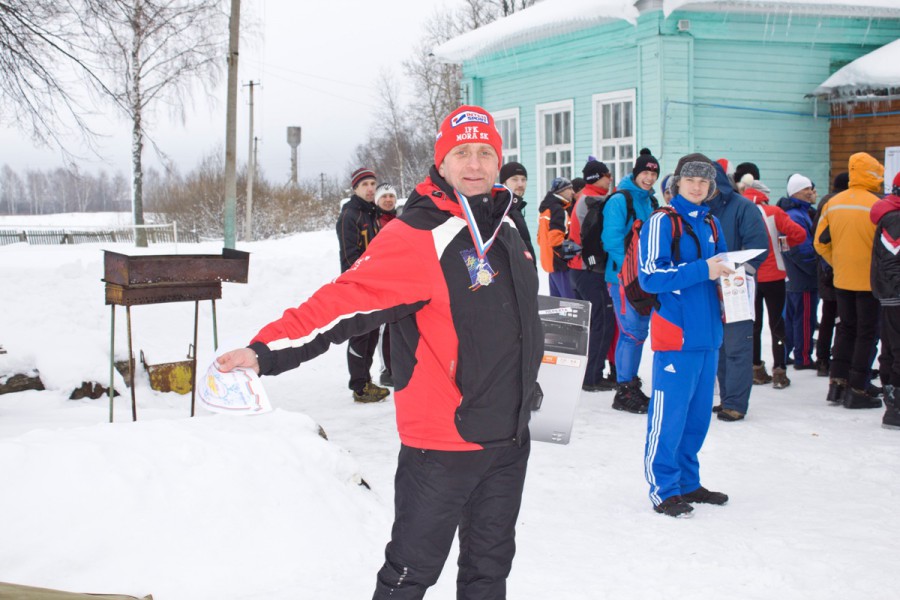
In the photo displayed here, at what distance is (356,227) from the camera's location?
24.3 ft

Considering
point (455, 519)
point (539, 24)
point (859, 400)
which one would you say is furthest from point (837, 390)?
point (539, 24)

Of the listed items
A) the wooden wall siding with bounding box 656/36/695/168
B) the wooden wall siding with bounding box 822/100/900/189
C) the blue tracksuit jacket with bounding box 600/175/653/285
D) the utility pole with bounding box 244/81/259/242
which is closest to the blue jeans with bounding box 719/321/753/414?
the blue tracksuit jacket with bounding box 600/175/653/285

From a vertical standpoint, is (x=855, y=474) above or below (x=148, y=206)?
below

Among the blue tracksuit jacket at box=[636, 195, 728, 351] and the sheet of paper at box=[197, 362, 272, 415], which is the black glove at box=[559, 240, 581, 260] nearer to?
the blue tracksuit jacket at box=[636, 195, 728, 351]

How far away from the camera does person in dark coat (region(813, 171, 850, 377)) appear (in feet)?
25.8

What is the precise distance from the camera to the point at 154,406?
7418 mm

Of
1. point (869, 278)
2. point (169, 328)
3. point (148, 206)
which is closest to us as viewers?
point (869, 278)

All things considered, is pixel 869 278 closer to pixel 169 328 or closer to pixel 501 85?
pixel 169 328

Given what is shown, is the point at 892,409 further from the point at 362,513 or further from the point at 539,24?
the point at 539,24

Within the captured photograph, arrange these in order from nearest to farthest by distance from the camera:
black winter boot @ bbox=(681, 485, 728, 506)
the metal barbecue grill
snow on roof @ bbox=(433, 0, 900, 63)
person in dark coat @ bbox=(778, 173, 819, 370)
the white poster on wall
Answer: black winter boot @ bbox=(681, 485, 728, 506), the metal barbecue grill, person in dark coat @ bbox=(778, 173, 819, 370), the white poster on wall, snow on roof @ bbox=(433, 0, 900, 63)

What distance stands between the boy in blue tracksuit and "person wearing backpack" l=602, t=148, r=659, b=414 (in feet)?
7.46

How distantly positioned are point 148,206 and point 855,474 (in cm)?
4722

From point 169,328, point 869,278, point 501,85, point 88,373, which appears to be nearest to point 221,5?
point 501,85

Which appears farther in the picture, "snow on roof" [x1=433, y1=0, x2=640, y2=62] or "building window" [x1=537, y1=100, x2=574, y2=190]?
"building window" [x1=537, y1=100, x2=574, y2=190]
